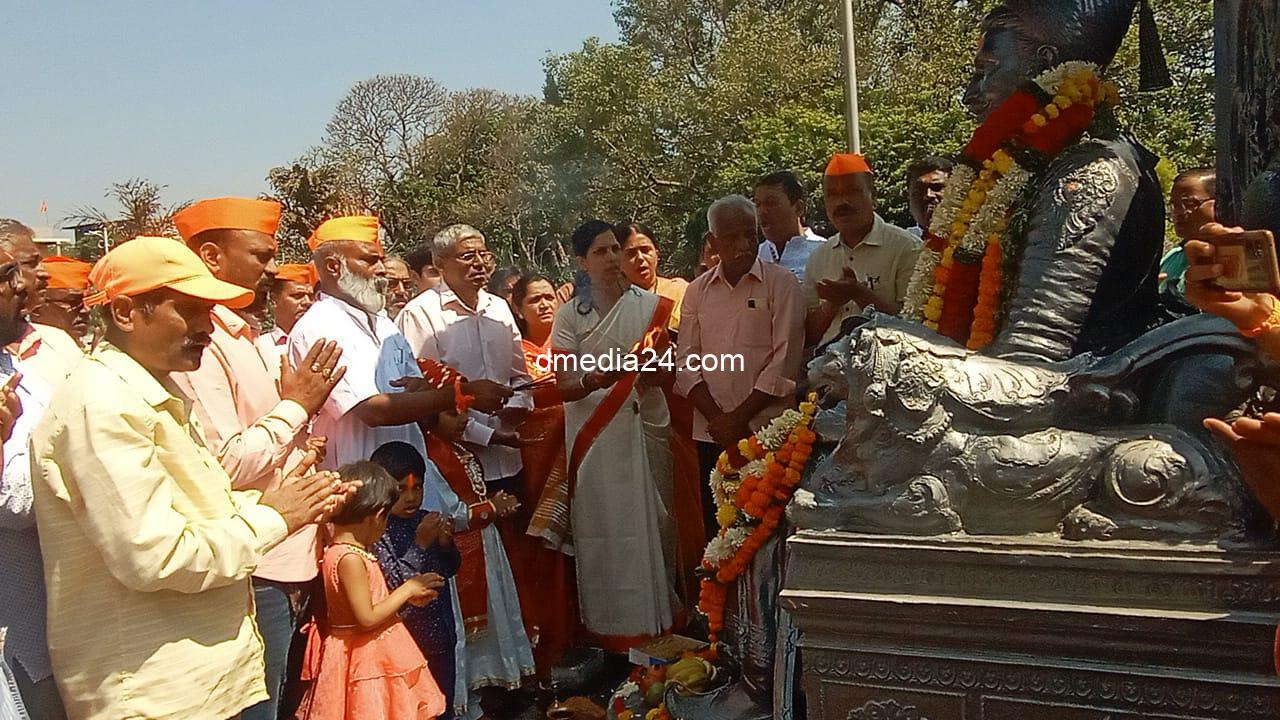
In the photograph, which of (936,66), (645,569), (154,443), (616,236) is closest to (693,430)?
(645,569)

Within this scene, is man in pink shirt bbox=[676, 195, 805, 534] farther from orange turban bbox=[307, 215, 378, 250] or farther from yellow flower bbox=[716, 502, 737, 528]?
orange turban bbox=[307, 215, 378, 250]

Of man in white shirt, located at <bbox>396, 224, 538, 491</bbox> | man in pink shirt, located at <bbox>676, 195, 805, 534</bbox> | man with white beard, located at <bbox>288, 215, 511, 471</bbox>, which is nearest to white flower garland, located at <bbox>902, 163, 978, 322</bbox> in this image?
man in pink shirt, located at <bbox>676, 195, 805, 534</bbox>

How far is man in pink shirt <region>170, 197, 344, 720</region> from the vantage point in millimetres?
3086

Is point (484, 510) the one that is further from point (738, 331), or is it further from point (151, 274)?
point (151, 274)

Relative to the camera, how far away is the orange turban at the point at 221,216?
3639mm

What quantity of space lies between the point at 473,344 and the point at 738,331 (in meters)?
1.21

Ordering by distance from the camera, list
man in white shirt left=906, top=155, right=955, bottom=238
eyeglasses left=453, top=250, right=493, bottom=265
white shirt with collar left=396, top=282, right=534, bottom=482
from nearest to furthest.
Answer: white shirt with collar left=396, top=282, right=534, bottom=482
eyeglasses left=453, top=250, right=493, bottom=265
man in white shirt left=906, top=155, right=955, bottom=238

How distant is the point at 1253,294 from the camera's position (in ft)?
6.62

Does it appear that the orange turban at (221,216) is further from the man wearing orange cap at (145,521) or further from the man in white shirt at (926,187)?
the man in white shirt at (926,187)

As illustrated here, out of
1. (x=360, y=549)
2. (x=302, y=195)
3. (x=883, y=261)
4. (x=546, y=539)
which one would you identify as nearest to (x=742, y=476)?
(x=360, y=549)

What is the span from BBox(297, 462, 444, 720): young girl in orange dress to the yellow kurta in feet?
2.75

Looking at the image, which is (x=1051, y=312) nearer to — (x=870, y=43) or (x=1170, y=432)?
(x=1170, y=432)

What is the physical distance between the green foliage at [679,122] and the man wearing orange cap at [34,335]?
2.95 m

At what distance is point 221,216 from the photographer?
3.65 m
